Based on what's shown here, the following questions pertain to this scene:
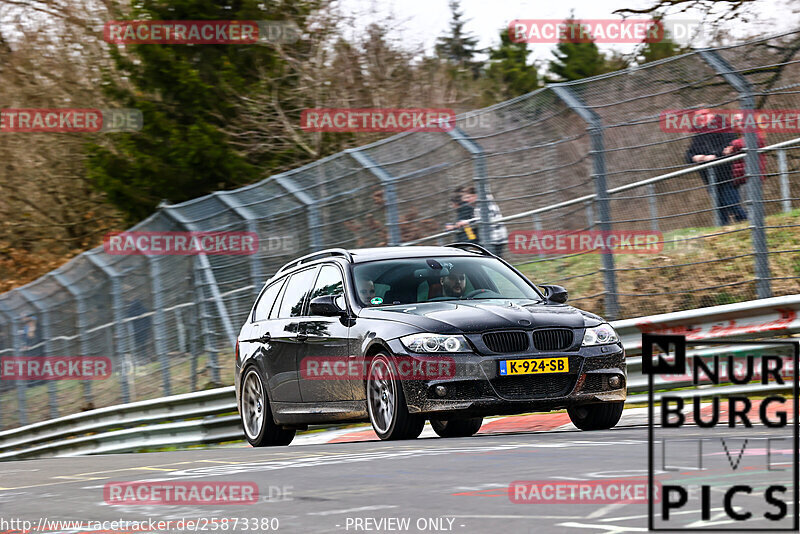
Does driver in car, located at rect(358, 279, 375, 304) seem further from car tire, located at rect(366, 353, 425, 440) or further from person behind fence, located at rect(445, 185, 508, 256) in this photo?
person behind fence, located at rect(445, 185, 508, 256)

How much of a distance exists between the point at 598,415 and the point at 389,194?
18.2ft

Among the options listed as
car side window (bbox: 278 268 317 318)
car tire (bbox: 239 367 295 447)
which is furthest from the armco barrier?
car side window (bbox: 278 268 317 318)

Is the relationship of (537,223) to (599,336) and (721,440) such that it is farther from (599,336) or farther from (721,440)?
(721,440)

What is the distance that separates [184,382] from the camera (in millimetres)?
18609

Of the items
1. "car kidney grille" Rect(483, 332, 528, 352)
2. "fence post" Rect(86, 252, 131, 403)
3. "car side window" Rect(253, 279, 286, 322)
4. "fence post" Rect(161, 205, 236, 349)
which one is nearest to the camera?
"car kidney grille" Rect(483, 332, 528, 352)

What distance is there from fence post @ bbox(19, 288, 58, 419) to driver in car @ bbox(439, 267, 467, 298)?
14603 millimetres

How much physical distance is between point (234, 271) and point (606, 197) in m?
6.78

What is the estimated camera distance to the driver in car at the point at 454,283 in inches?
417

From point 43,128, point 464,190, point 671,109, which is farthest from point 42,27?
point 671,109

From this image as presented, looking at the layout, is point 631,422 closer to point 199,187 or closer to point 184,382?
point 184,382

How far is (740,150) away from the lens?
11.5 metres

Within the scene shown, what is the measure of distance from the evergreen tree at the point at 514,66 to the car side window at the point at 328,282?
4732 cm

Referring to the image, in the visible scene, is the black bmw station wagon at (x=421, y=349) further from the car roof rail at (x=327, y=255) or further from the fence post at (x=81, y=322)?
the fence post at (x=81, y=322)

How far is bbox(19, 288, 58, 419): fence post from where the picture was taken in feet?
78.2
